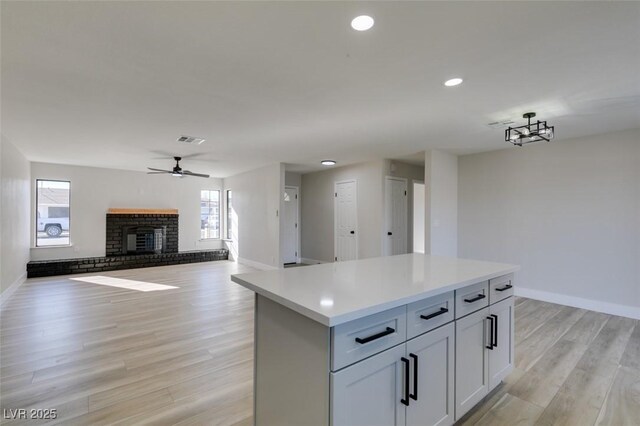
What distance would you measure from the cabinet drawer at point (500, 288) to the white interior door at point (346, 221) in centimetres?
429

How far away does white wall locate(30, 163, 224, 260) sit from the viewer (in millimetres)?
6723

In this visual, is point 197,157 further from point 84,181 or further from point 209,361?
point 209,361

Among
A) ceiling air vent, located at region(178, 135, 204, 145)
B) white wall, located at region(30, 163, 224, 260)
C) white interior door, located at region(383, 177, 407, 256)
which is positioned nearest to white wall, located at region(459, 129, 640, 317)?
white interior door, located at region(383, 177, 407, 256)

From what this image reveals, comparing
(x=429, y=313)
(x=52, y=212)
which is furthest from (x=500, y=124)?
(x=52, y=212)

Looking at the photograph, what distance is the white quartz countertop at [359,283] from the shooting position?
1.22 metres

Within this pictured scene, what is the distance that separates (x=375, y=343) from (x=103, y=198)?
323 inches

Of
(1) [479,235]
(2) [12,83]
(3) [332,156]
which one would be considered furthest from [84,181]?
(1) [479,235]

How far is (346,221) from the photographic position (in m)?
6.83

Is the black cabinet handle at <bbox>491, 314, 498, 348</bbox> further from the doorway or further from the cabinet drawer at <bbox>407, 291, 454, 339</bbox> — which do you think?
the doorway

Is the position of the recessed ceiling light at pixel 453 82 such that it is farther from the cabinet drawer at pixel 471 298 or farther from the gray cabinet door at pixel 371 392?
the gray cabinet door at pixel 371 392

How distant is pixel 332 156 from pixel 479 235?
9.98 feet

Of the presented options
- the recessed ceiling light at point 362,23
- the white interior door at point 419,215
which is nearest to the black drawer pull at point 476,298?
the recessed ceiling light at point 362,23

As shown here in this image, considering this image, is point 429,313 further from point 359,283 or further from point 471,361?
point 471,361

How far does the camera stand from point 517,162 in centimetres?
481
